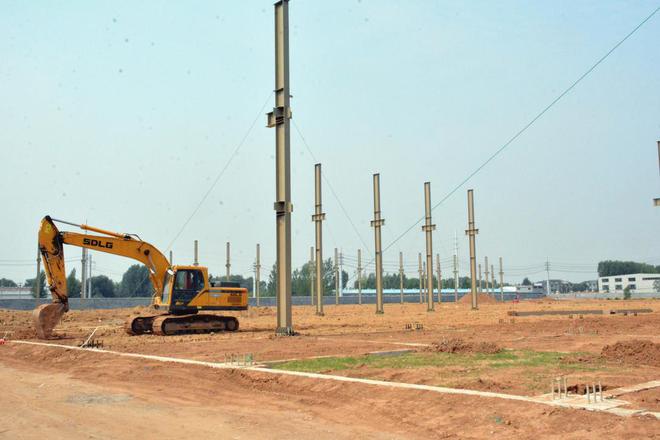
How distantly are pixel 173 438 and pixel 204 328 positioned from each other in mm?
20611

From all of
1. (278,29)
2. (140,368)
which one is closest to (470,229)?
(278,29)

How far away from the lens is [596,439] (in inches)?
309

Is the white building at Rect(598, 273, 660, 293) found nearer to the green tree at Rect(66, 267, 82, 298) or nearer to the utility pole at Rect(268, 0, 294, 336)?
the green tree at Rect(66, 267, 82, 298)

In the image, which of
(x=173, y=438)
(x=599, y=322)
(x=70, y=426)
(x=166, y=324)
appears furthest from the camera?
(x=599, y=322)

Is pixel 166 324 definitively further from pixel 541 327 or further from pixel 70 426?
pixel 70 426

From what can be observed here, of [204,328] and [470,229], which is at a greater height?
[470,229]

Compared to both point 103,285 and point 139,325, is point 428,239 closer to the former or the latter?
point 139,325

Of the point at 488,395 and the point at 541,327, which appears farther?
the point at 541,327

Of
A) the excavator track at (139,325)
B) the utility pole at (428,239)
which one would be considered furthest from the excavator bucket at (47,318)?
the utility pole at (428,239)

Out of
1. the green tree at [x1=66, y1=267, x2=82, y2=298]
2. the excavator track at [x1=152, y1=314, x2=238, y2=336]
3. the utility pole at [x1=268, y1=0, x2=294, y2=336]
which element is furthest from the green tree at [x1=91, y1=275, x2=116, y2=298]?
the utility pole at [x1=268, y1=0, x2=294, y2=336]

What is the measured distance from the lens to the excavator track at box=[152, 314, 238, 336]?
27.3 metres

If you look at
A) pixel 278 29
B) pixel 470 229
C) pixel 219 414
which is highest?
pixel 278 29

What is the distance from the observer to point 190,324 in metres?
28.3

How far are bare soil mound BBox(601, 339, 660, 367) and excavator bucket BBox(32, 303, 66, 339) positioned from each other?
20480 mm
